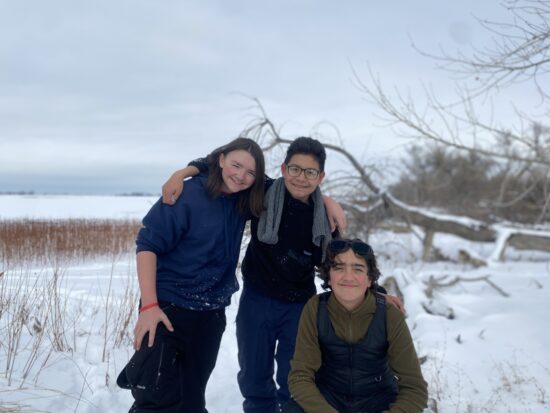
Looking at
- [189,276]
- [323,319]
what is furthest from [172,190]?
[323,319]

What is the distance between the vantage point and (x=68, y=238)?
12578 millimetres

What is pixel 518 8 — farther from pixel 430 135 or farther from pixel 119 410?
pixel 119 410

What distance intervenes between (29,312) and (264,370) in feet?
7.73

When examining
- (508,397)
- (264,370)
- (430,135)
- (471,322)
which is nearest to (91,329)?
(264,370)

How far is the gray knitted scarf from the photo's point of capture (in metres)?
2.56

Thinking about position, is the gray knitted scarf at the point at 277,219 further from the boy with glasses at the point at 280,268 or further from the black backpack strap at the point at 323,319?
the black backpack strap at the point at 323,319

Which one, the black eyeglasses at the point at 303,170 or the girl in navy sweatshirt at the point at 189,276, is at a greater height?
the black eyeglasses at the point at 303,170

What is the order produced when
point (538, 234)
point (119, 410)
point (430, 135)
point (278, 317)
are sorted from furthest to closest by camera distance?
point (538, 234) < point (430, 135) < point (119, 410) < point (278, 317)

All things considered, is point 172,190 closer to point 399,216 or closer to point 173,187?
point 173,187

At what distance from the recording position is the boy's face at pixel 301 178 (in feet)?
8.55

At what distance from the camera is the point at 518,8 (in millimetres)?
3531

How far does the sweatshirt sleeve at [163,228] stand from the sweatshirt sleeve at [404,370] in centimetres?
116

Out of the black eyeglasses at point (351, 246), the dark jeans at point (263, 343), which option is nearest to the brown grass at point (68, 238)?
the dark jeans at point (263, 343)

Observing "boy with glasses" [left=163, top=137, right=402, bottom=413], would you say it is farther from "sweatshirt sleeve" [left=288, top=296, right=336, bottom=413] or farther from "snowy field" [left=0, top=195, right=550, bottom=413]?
"snowy field" [left=0, top=195, right=550, bottom=413]
